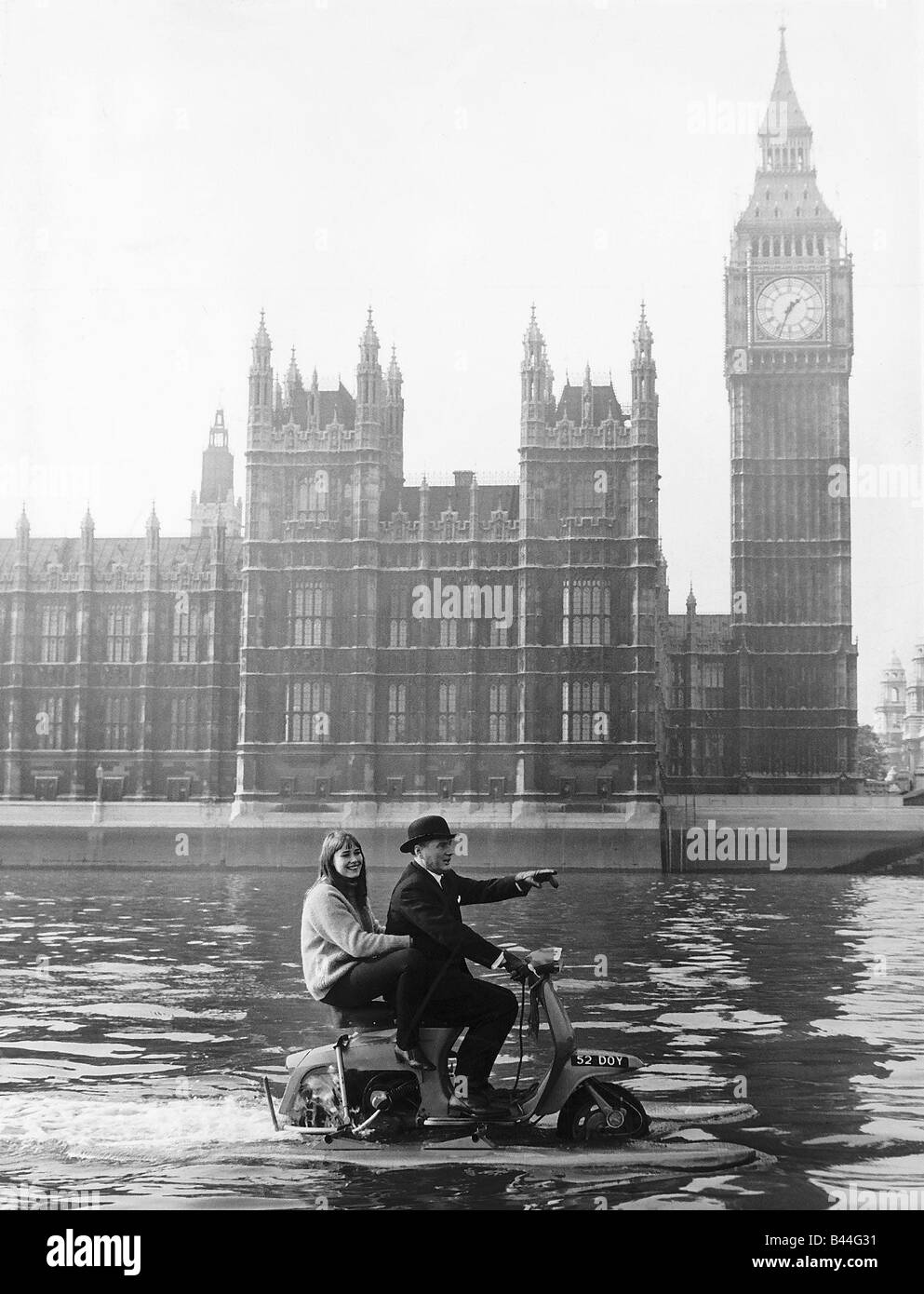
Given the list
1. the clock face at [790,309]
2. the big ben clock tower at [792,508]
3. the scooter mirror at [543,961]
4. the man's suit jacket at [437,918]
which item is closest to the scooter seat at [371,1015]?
the man's suit jacket at [437,918]

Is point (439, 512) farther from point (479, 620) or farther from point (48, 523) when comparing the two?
point (48, 523)

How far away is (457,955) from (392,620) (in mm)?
37151

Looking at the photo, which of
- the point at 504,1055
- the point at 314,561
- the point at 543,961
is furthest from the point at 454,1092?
the point at 314,561

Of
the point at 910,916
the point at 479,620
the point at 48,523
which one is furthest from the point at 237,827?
the point at 910,916

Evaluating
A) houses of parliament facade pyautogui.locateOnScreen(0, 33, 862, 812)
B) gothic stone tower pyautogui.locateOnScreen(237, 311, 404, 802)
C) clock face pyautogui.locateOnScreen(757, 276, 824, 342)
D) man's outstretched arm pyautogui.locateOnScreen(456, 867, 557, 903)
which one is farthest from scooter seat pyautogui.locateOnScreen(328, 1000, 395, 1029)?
clock face pyautogui.locateOnScreen(757, 276, 824, 342)

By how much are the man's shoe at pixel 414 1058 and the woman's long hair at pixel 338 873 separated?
74cm

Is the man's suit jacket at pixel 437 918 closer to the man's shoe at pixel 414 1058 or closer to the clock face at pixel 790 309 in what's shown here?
the man's shoe at pixel 414 1058

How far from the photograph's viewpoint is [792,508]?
175 feet

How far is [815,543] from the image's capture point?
5331 cm

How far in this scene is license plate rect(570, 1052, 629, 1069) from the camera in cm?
712

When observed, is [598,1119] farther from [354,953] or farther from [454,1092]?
[354,953]

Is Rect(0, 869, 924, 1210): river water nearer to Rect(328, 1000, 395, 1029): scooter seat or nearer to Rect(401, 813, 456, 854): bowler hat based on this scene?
Rect(328, 1000, 395, 1029): scooter seat

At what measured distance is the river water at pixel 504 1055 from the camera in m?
6.74
